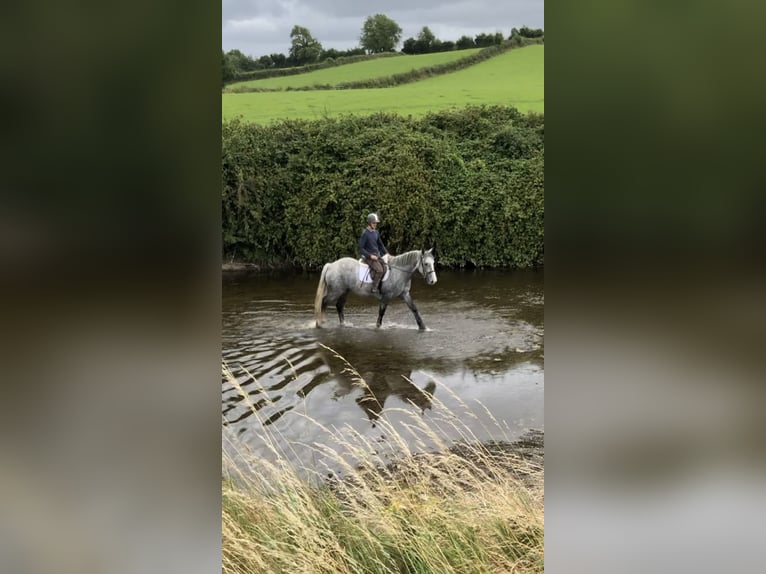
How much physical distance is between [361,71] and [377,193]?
17.4ft

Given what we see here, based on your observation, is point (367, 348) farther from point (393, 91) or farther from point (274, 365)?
point (393, 91)

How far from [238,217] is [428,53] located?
24.6 ft

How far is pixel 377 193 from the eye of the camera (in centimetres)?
1125

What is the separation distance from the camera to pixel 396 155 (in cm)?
1141

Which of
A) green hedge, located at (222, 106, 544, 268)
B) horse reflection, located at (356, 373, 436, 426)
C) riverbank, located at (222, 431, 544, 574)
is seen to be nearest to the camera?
riverbank, located at (222, 431, 544, 574)

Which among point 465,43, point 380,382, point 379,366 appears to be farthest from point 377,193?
point 465,43

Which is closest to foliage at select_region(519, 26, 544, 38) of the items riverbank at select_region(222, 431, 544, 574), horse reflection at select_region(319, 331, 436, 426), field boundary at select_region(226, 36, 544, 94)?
field boundary at select_region(226, 36, 544, 94)

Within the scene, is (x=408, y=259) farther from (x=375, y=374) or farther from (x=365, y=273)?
(x=375, y=374)

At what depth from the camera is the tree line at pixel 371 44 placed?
51.6 feet

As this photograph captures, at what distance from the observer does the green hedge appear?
36.1 feet

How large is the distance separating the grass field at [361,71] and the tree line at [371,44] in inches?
10.7

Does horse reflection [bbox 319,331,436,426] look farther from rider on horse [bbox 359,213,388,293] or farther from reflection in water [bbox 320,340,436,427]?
rider on horse [bbox 359,213,388,293]

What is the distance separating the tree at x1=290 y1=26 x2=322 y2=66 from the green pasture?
217 centimetres
